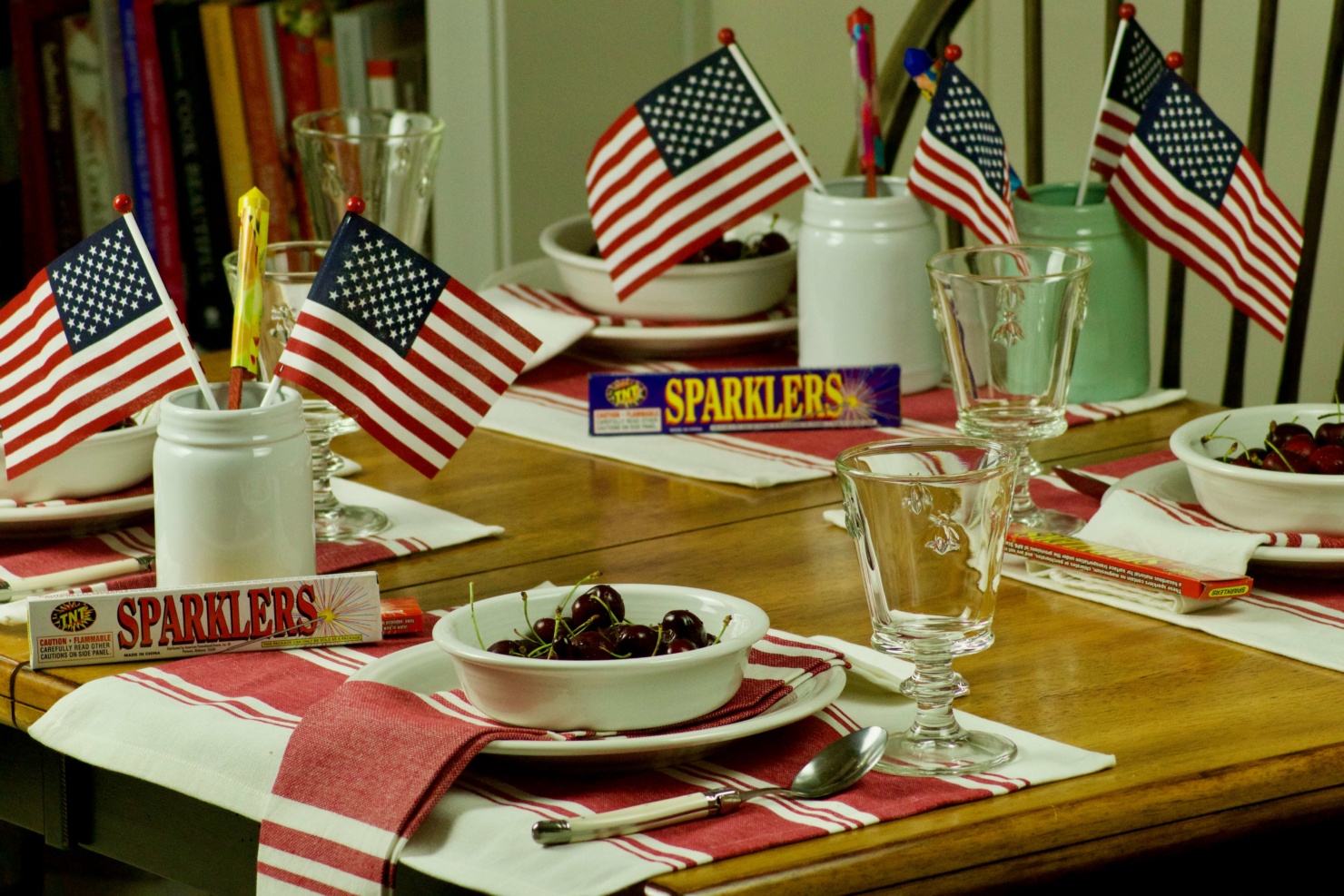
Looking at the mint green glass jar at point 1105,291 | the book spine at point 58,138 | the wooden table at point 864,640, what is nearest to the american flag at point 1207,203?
the mint green glass jar at point 1105,291

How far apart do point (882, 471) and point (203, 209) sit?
193 cm

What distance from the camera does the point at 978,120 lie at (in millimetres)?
1669

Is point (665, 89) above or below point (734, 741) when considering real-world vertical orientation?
above

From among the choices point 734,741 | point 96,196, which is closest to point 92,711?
point 734,741

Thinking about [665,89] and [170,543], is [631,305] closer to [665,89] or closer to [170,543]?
[665,89]

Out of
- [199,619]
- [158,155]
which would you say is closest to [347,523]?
[199,619]

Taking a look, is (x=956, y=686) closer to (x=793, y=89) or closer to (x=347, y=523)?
(x=347, y=523)

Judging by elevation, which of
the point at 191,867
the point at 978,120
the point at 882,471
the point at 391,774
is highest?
the point at 978,120

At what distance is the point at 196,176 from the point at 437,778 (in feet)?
6.38

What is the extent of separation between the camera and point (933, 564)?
0.88m

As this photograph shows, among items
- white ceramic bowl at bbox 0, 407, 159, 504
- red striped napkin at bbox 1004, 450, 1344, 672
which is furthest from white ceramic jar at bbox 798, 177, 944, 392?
white ceramic bowl at bbox 0, 407, 159, 504

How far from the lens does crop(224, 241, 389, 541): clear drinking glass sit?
131cm

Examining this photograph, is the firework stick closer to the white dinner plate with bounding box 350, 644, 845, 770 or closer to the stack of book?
the white dinner plate with bounding box 350, 644, 845, 770

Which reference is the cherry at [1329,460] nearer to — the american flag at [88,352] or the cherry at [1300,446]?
the cherry at [1300,446]
